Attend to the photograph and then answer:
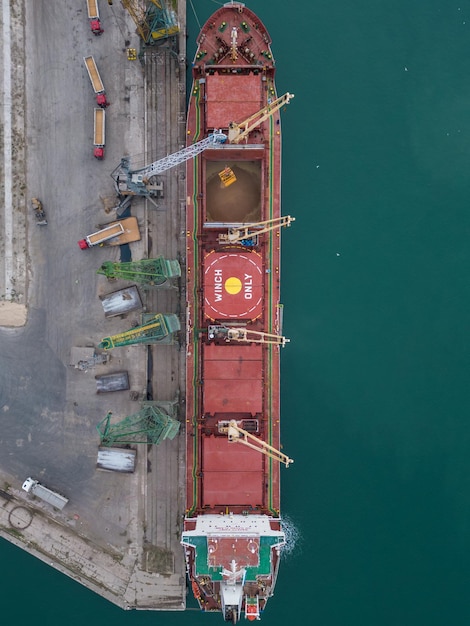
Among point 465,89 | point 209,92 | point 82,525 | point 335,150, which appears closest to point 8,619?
point 82,525

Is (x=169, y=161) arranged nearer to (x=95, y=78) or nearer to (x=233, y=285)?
(x=233, y=285)

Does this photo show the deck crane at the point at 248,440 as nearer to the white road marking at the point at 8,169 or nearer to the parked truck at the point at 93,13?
the white road marking at the point at 8,169

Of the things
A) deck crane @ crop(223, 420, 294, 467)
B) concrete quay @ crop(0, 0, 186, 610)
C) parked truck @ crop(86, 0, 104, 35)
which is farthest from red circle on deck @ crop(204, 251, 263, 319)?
parked truck @ crop(86, 0, 104, 35)

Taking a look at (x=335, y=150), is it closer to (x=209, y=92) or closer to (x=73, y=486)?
(x=209, y=92)

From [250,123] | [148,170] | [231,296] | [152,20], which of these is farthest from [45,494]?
[152,20]

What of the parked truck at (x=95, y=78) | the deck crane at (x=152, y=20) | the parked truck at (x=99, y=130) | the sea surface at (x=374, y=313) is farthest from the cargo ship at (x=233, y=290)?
the parked truck at (x=95, y=78)
